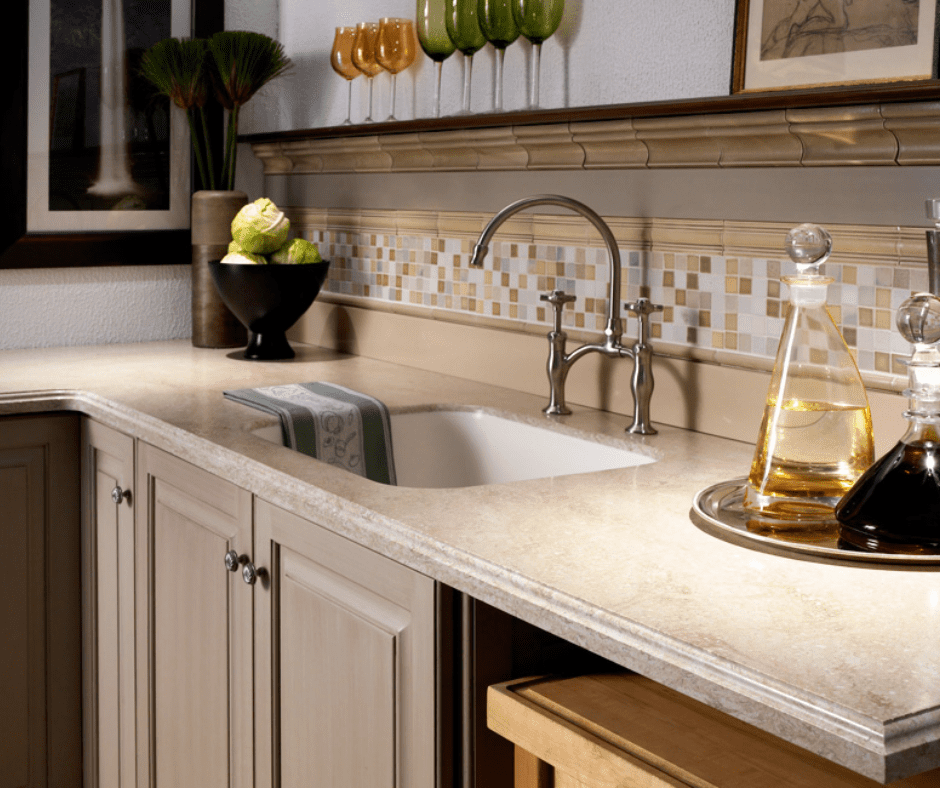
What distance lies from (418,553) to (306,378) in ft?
3.48

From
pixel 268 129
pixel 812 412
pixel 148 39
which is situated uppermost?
pixel 148 39

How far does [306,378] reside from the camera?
2121 millimetres

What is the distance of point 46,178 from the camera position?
2.45m

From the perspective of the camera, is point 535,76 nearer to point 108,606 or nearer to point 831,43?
point 831,43

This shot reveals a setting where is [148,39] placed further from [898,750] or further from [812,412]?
[898,750]

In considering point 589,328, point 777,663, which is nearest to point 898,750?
point 777,663

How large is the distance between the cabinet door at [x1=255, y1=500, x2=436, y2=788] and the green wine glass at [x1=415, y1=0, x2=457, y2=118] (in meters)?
1.01

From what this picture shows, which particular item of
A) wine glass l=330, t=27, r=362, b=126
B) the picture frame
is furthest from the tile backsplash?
the picture frame

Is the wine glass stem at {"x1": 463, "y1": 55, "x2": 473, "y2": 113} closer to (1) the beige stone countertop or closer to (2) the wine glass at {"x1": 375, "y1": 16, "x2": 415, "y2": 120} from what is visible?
(2) the wine glass at {"x1": 375, "y1": 16, "x2": 415, "y2": 120}

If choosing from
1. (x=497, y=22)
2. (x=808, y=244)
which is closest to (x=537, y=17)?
(x=497, y=22)

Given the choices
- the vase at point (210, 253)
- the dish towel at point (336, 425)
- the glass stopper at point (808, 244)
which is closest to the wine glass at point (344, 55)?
the vase at point (210, 253)

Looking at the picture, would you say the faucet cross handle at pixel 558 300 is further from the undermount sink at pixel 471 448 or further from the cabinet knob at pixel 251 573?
the cabinet knob at pixel 251 573

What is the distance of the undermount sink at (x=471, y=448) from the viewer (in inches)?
67.7

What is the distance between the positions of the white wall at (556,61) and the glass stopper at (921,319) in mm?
733
